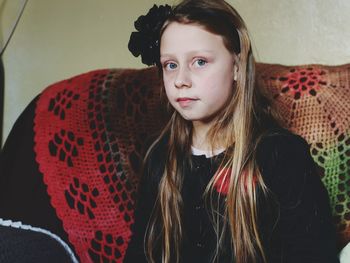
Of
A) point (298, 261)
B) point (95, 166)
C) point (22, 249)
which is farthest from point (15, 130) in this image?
point (298, 261)

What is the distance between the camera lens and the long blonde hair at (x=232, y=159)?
0.87 metres

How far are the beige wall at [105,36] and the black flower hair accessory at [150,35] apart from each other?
414 millimetres

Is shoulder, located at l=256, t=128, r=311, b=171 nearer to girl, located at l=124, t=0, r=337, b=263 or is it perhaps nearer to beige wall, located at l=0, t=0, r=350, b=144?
girl, located at l=124, t=0, r=337, b=263

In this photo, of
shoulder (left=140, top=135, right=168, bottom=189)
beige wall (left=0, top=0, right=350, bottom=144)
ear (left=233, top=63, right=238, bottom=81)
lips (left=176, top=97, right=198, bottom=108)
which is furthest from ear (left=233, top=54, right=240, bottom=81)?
beige wall (left=0, top=0, right=350, bottom=144)

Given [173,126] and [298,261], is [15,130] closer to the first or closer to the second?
[173,126]

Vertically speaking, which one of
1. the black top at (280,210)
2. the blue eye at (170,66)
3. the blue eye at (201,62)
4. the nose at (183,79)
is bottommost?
the black top at (280,210)

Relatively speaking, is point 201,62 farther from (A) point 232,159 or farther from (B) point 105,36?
(B) point 105,36

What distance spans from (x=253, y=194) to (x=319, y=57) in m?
0.52

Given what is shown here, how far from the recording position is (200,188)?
96 cm

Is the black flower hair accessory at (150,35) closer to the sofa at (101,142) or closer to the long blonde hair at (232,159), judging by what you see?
the long blonde hair at (232,159)

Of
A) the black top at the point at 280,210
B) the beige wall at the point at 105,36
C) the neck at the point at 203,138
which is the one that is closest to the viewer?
the black top at the point at 280,210

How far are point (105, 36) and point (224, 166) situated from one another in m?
0.74

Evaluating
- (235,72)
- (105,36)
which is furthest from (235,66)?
(105,36)

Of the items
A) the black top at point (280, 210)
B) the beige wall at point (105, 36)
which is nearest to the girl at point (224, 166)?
the black top at point (280, 210)
